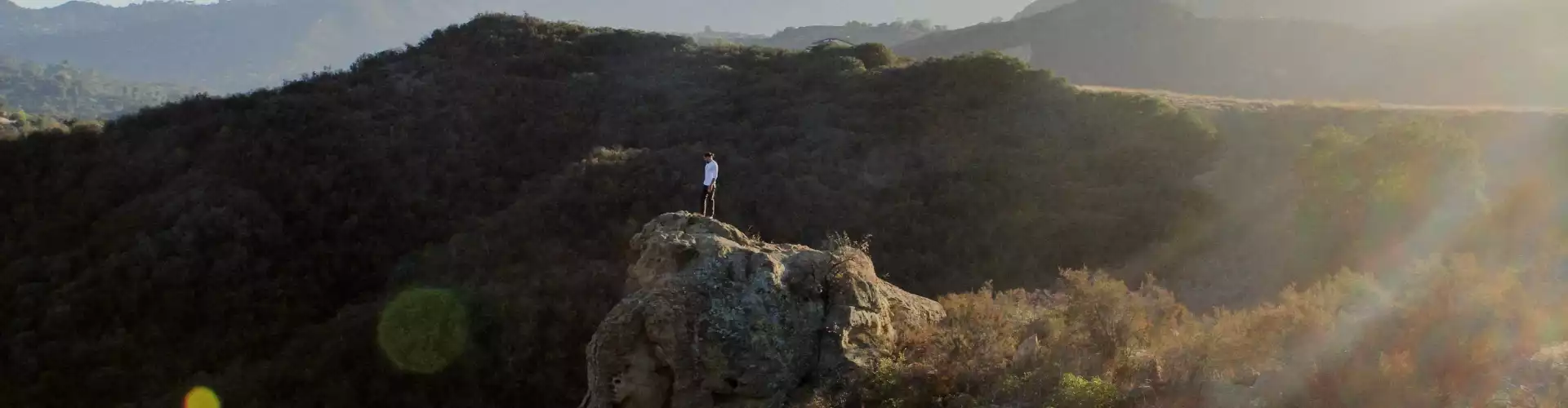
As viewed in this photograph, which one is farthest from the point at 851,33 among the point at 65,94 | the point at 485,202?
the point at 65,94

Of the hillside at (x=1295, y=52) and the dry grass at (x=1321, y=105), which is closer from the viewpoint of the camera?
the dry grass at (x=1321, y=105)

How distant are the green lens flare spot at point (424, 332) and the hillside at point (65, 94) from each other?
603 feet

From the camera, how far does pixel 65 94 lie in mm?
176000

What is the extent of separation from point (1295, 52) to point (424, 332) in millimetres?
65604

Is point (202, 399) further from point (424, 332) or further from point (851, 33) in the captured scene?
point (851, 33)

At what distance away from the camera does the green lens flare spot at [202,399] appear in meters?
13.6

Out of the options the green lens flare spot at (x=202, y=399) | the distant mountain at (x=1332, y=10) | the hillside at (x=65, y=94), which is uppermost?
the distant mountain at (x=1332, y=10)

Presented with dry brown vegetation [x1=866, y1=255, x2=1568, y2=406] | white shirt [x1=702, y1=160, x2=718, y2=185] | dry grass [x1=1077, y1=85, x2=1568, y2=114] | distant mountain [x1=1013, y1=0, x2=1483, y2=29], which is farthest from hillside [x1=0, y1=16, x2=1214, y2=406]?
distant mountain [x1=1013, y1=0, x2=1483, y2=29]

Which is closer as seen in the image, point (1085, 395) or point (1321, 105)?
point (1085, 395)

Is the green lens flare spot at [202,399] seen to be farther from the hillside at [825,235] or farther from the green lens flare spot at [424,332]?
the green lens flare spot at [424,332]

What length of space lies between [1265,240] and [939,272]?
6318mm

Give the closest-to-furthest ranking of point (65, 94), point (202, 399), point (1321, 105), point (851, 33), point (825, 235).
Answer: point (202, 399) → point (825, 235) → point (1321, 105) → point (851, 33) → point (65, 94)

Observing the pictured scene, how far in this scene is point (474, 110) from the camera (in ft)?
88.1

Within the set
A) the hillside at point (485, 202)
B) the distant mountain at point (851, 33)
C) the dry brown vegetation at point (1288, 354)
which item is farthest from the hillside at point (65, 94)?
the dry brown vegetation at point (1288, 354)
